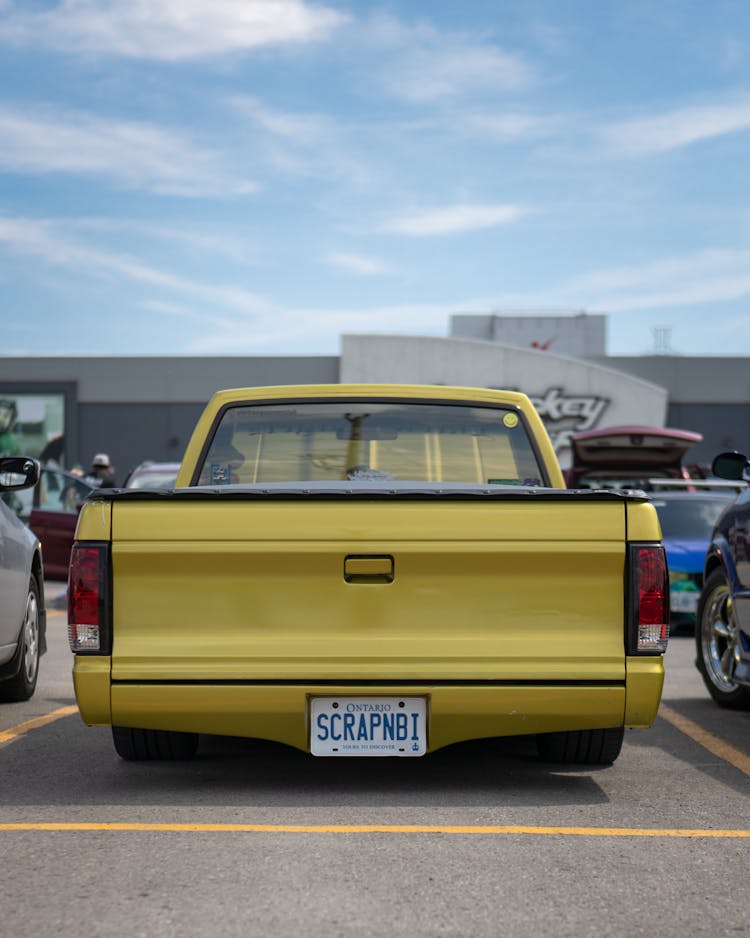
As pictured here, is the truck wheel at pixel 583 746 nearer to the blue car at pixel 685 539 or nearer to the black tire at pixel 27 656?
the black tire at pixel 27 656

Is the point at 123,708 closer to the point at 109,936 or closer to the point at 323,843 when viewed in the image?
the point at 323,843

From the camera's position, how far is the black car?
7.52 metres

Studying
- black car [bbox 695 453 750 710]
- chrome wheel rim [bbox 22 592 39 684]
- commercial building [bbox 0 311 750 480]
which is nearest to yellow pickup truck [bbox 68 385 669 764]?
black car [bbox 695 453 750 710]

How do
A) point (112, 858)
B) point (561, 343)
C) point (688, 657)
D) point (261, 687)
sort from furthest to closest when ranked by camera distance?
1. point (561, 343)
2. point (688, 657)
3. point (261, 687)
4. point (112, 858)

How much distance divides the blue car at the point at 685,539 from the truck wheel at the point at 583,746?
6741 millimetres

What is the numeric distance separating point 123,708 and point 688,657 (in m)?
7.57

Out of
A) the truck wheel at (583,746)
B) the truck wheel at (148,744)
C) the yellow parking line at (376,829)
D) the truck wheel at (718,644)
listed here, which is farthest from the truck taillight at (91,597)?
the truck wheel at (718,644)

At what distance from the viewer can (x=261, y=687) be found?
535 centimetres

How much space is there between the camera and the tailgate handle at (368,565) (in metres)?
5.41

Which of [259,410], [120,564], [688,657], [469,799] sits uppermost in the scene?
[259,410]

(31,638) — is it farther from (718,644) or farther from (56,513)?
(56,513)

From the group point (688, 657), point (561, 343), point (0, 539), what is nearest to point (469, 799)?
point (0, 539)

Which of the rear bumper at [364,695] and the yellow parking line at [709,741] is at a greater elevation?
the rear bumper at [364,695]

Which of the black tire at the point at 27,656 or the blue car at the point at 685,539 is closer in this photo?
the black tire at the point at 27,656
